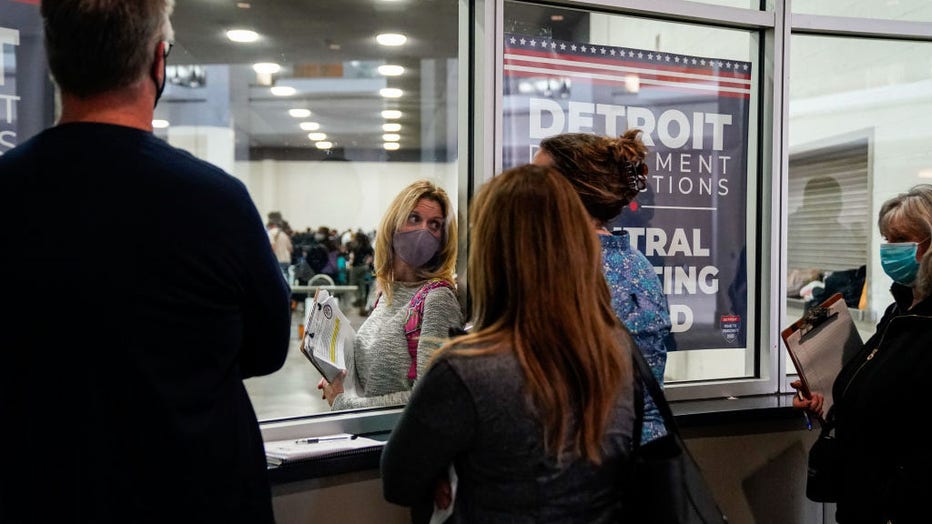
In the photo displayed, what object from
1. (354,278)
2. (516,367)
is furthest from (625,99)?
(354,278)

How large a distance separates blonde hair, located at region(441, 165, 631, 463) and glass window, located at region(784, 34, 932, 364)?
2.32 meters

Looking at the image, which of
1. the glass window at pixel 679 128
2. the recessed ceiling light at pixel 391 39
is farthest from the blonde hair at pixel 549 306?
the recessed ceiling light at pixel 391 39

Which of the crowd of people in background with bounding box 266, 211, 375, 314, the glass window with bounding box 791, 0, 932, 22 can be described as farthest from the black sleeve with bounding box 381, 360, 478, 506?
the crowd of people in background with bounding box 266, 211, 375, 314

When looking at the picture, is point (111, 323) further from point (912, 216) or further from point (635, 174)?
point (912, 216)

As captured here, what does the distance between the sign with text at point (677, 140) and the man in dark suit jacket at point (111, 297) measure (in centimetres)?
169

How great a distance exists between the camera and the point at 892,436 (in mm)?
2201

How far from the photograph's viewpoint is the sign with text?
2846 mm

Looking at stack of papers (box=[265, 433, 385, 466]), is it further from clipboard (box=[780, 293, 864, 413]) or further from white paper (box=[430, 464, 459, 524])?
clipboard (box=[780, 293, 864, 413])

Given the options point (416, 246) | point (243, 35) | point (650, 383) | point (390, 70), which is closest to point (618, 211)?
point (650, 383)

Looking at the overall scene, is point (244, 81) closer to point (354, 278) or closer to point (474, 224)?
point (354, 278)

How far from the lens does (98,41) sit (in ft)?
3.95

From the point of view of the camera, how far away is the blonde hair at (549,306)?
136cm

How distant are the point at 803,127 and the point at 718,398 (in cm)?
164

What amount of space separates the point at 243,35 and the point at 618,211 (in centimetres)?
431
